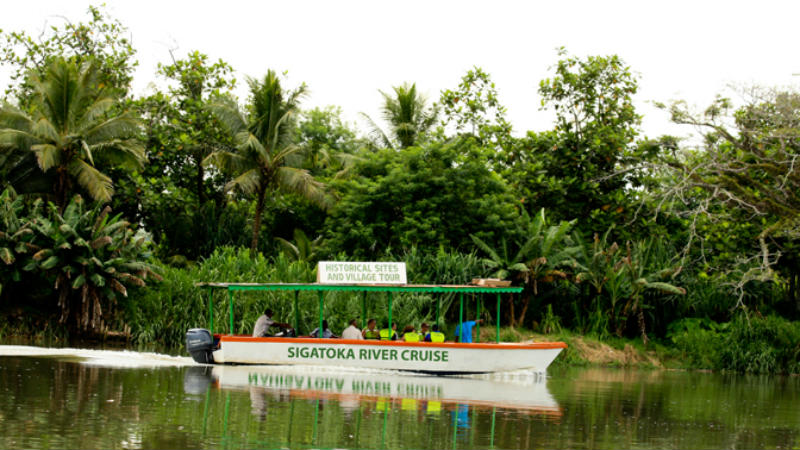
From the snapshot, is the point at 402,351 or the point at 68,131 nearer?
the point at 402,351

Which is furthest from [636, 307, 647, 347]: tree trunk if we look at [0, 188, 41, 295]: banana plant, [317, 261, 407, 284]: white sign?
[0, 188, 41, 295]: banana plant

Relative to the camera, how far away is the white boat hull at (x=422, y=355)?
779 inches

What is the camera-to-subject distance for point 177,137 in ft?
116

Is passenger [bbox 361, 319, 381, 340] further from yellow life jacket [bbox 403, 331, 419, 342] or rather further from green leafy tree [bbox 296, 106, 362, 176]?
green leafy tree [bbox 296, 106, 362, 176]

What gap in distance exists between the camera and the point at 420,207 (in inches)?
1192

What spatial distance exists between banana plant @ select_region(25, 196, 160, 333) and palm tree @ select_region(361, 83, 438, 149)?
11.2 metres

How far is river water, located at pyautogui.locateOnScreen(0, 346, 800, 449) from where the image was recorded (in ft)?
36.4

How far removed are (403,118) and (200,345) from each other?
1677 centimetres

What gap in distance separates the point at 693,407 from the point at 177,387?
28.7 feet

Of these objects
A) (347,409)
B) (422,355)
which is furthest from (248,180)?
(347,409)

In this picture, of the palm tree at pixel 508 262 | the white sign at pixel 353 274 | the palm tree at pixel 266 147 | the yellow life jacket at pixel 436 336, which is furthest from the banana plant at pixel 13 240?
the palm tree at pixel 508 262

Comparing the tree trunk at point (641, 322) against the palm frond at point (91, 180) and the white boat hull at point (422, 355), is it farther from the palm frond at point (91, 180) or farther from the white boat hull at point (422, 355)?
the palm frond at point (91, 180)

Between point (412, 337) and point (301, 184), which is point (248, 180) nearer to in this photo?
point (301, 184)

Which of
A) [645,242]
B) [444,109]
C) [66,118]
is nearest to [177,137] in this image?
[66,118]
